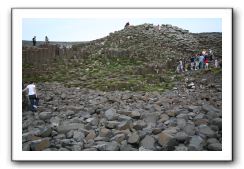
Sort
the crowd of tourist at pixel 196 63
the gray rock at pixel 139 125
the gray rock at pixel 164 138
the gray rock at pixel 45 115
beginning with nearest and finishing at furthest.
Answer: the gray rock at pixel 164 138 < the gray rock at pixel 139 125 < the gray rock at pixel 45 115 < the crowd of tourist at pixel 196 63

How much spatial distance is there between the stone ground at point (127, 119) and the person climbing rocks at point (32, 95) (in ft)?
0.25

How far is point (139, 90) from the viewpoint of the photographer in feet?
17.3

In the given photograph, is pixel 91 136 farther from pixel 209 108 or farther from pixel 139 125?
pixel 209 108

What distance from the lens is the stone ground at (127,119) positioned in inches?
180

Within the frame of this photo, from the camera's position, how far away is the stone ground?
15.0 ft

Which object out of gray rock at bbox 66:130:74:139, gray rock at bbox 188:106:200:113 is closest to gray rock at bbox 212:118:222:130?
gray rock at bbox 188:106:200:113

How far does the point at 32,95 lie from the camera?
479 centimetres

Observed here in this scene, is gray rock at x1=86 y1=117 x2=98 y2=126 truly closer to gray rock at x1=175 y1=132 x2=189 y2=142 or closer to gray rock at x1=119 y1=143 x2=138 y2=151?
gray rock at x1=119 y1=143 x2=138 y2=151

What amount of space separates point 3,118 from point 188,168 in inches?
95.6

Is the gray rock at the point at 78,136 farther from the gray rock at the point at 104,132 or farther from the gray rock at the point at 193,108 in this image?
the gray rock at the point at 193,108

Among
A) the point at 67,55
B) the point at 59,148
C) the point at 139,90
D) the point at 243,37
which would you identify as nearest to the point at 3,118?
the point at 59,148

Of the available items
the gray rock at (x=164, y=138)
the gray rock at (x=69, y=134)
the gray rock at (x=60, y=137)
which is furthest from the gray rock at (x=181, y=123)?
the gray rock at (x=60, y=137)

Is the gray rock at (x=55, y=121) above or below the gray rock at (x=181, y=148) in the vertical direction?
above

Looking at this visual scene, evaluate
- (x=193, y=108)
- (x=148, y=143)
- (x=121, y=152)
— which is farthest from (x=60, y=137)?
(x=193, y=108)
